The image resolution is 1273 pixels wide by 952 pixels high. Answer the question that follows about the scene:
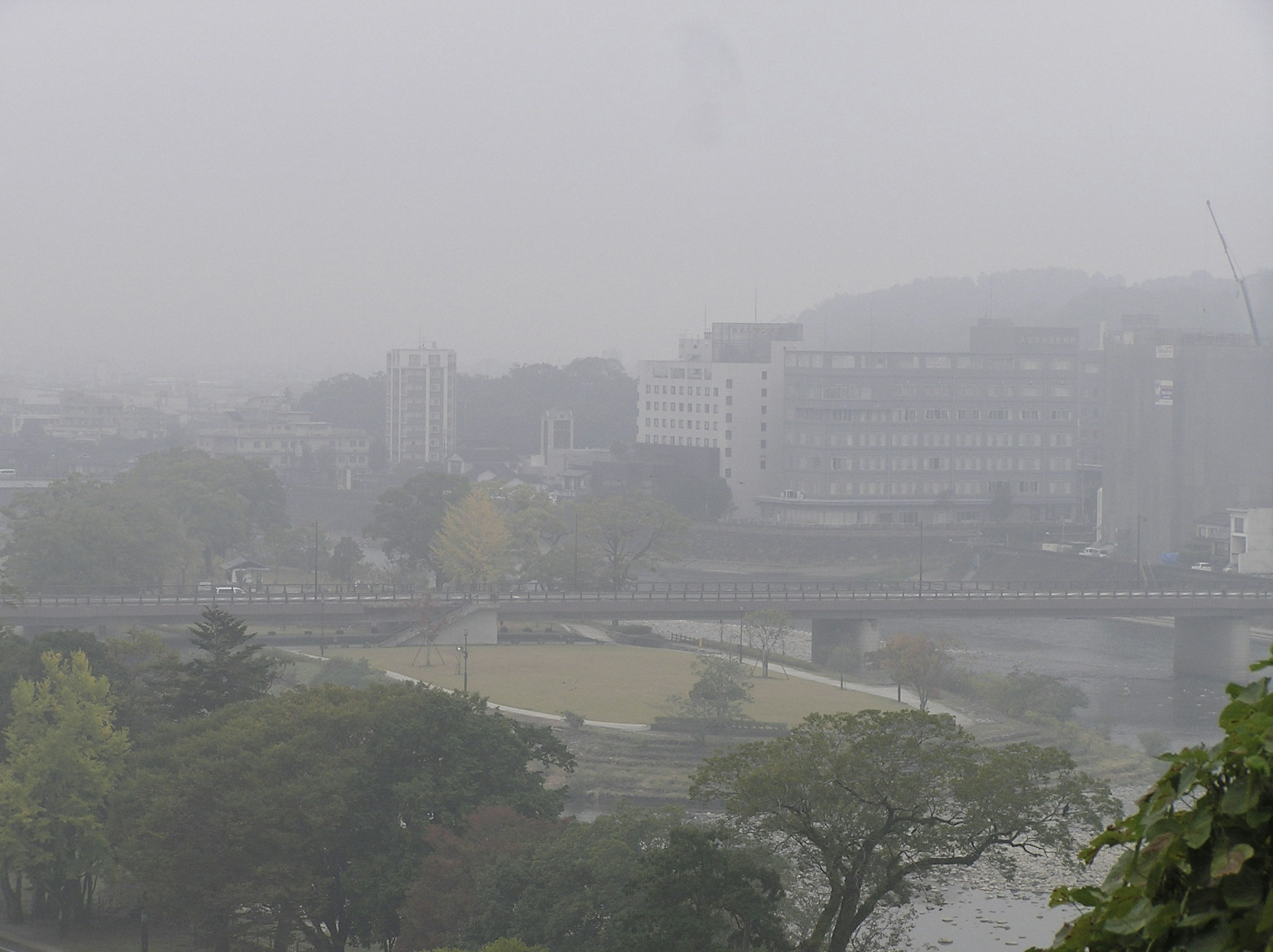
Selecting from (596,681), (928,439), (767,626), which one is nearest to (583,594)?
(767,626)

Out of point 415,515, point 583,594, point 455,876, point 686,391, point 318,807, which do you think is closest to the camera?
point 455,876

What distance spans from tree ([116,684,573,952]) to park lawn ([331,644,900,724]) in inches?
302

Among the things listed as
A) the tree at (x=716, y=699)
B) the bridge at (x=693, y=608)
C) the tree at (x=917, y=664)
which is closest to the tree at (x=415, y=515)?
the bridge at (x=693, y=608)

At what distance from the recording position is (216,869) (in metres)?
11.9

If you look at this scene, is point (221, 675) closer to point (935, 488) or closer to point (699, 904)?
point (699, 904)

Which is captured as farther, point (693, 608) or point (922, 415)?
point (922, 415)

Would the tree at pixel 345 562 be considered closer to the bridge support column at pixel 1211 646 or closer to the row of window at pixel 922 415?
the row of window at pixel 922 415

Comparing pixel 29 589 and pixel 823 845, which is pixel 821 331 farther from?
pixel 823 845

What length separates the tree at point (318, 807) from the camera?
1164 centimetres

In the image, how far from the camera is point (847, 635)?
26.9 m

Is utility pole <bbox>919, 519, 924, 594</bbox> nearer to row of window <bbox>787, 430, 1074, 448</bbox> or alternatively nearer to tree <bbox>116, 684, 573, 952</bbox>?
row of window <bbox>787, 430, 1074, 448</bbox>

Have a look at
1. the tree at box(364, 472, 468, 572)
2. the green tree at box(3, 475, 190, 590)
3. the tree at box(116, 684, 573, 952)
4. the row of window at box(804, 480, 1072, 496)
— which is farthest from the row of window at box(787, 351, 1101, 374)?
the tree at box(116, 684, 573, 952)

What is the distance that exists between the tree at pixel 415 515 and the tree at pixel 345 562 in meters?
0.52

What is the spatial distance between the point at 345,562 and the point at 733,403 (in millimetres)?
16282
